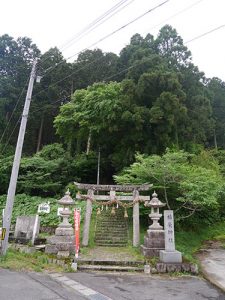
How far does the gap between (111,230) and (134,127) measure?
6961 mm

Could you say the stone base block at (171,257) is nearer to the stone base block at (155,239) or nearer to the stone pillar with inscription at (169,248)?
the stone pillar with inscription at (169,248)

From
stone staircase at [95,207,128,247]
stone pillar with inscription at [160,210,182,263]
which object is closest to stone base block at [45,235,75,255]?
stone staircase at [95,207,128,247]

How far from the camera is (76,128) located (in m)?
22.3

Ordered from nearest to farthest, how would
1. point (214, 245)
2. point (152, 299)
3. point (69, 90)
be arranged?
point (152, 299) → point (214, 245) → point (69, 90)

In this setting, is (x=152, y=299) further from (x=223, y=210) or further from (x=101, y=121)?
(x=101, y=121)

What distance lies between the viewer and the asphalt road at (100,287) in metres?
6.35

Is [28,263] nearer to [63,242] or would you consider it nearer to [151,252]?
[63,242]

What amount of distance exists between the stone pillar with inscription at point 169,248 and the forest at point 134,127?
304 cm

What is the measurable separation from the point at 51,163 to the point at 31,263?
1241 centimetres

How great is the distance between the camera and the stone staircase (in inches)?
531

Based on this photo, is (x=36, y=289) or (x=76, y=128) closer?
(x=36, y=289)

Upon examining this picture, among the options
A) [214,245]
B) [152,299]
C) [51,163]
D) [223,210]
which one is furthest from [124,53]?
[152,299]

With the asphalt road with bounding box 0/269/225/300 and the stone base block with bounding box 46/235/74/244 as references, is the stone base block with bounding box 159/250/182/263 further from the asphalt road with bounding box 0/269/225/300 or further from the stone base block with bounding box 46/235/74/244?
the stone base block with bounding box 46/235/74/244

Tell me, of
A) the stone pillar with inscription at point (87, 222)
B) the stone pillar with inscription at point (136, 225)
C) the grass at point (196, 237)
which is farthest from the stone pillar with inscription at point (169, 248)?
the stone pillar with inscription at point (87, 222)
